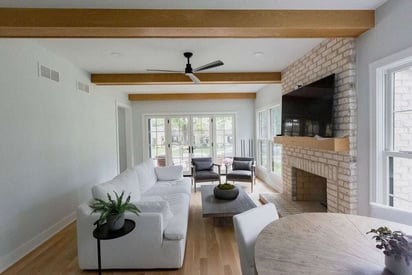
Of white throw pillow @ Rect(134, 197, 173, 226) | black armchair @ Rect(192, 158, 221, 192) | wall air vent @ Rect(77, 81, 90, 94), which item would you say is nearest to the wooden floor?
white throw pillow @ Rect(134, 197, 173, 226)

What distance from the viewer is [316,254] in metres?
1.24

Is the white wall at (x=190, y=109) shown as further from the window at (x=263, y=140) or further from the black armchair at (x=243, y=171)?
the black armchair at (x=243, y=171)

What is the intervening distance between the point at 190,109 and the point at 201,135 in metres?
0.86

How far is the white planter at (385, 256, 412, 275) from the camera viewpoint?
39.9 inches

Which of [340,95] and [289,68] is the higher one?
[289,68]

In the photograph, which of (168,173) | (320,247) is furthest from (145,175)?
(320,247)

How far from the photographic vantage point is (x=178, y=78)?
450 cm

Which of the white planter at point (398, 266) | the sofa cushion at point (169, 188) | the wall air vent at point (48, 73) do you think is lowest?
the sofa cushion at point (169, 188)

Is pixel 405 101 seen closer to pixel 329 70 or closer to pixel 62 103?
pixel 329 70

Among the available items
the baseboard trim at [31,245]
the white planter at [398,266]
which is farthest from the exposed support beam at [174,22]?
the baseboard trim at [31,245]

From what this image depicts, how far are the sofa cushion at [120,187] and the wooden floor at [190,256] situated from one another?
0.77 m

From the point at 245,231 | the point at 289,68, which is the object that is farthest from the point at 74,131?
the point at 289,68

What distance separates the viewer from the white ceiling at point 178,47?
2.11m

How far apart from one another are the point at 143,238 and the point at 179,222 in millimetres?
423
